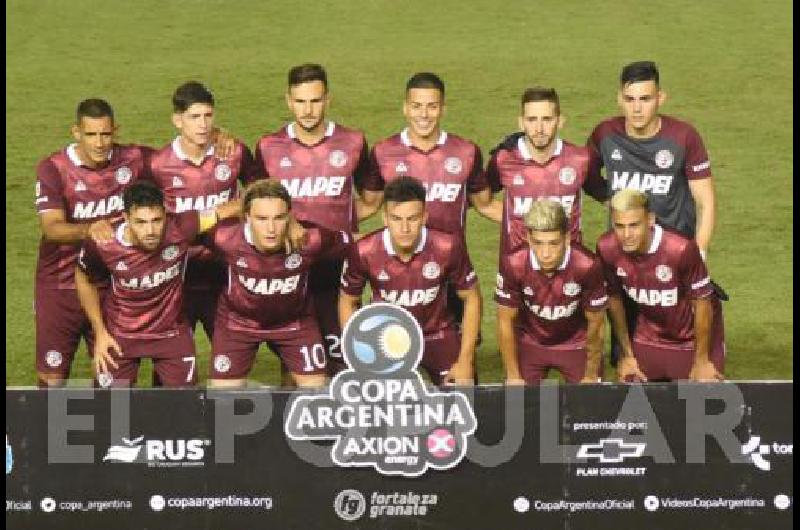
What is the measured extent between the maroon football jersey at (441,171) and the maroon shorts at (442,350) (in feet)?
2.38

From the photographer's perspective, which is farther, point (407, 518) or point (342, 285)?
point (342, 285)

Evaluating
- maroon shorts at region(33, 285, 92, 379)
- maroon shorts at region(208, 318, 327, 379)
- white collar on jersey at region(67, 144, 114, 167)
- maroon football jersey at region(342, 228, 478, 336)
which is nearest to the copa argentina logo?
maroon football jersey at region(342, 228, 478, 336)

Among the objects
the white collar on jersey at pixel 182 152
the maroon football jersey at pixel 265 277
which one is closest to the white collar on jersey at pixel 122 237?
the maroon football jersey at pixel 265 277

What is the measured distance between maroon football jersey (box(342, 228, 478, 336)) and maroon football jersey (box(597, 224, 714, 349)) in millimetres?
879

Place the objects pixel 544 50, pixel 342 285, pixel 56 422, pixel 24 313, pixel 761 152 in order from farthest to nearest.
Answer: pixel 544 50 < pixel 761 152 < pixel 24 313 < pixel 342 285 < pixel 56 422

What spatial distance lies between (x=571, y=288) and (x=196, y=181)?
2419 mm

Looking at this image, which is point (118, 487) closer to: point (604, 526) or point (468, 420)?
point (468, 420)

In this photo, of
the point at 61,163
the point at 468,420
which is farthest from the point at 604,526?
the point at 61,163

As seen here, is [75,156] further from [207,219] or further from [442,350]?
[442,350]

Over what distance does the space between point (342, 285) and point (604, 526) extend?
2137mm

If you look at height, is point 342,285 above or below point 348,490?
above

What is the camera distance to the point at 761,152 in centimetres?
1895

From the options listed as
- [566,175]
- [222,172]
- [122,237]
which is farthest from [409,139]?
[122,237]

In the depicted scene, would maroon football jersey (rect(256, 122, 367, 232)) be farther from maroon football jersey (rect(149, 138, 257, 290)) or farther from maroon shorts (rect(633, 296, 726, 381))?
maroon shorts (rect(633, 296, 726, 381))
